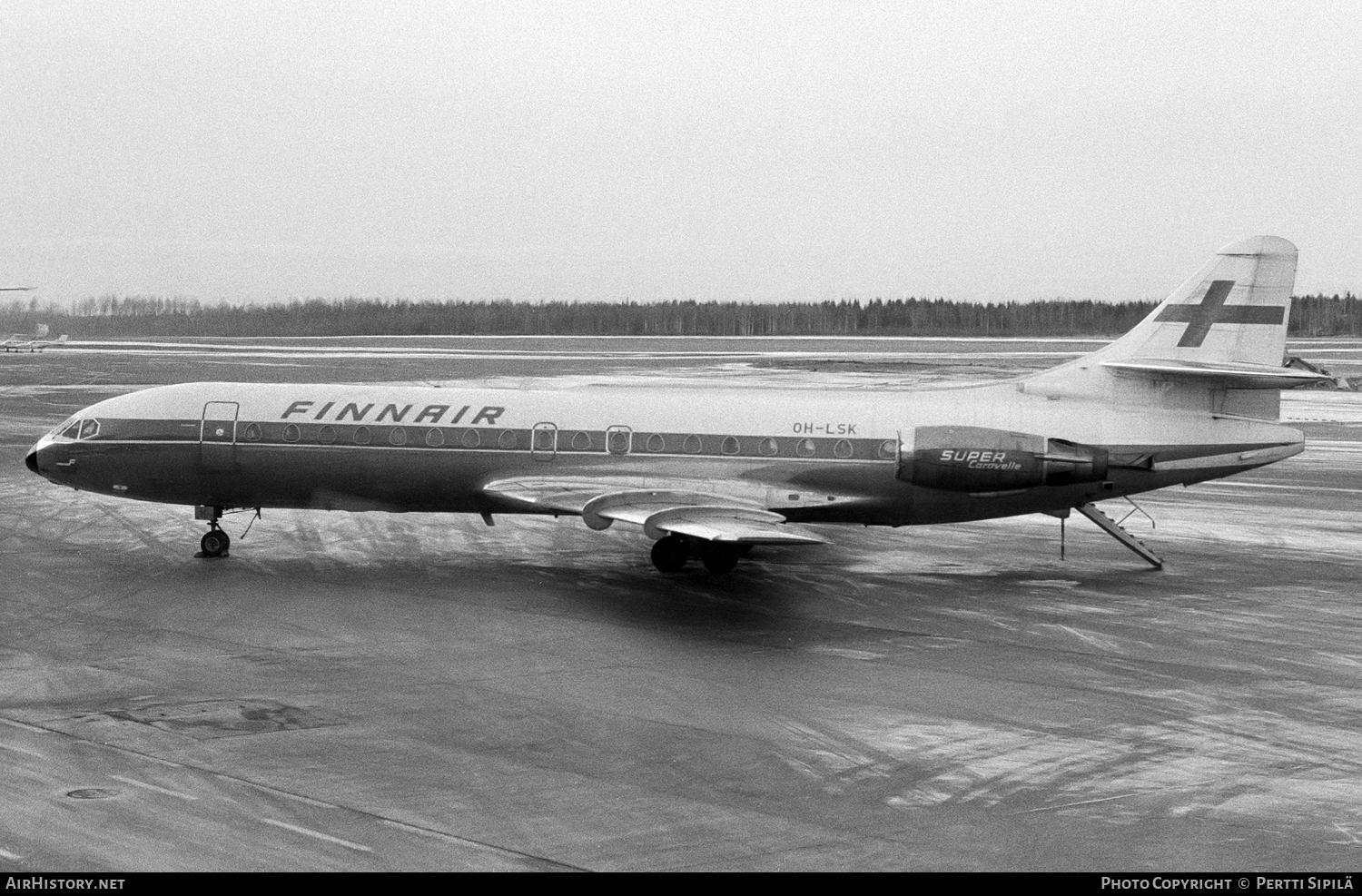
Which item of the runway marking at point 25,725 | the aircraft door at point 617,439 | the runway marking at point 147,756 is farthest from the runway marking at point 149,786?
the aircraft door at point 617,439

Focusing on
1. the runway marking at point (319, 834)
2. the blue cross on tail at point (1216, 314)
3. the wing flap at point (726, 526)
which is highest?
the blue cross on tail at point (1216, 314)

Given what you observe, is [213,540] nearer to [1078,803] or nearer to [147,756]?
[147,756]

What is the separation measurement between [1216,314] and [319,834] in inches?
729

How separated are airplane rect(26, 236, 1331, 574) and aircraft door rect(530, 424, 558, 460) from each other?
0.02 meters

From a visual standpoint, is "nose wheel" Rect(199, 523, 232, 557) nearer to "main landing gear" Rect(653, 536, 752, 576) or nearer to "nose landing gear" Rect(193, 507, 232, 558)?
"nose landing gear" Rect(193, 507, 232, 558)

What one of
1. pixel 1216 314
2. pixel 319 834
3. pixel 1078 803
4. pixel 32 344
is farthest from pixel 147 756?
pixel 32 344

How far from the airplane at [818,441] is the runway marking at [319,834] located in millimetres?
11909

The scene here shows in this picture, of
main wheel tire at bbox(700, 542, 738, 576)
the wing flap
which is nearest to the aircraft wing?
the wing flap

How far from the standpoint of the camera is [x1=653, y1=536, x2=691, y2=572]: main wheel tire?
2484 cm

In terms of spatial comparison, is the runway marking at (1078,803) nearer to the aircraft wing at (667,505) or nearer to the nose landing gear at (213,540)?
the aircraft wing at (667,505)

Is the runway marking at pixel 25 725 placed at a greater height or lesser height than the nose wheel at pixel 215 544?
lesser

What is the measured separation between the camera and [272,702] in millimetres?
16188

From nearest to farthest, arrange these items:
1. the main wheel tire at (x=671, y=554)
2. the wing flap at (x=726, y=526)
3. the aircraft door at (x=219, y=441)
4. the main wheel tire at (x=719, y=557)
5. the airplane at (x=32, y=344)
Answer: the wing flap at (x=726, y=526) < the main wheel tire at (x=719, y=557) < the main wheel tire at (x=671, y=554) < the aircraft door at (x=219, y=441) < the airplane at (x=32, y=344)

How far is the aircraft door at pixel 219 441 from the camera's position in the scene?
1017 inches
